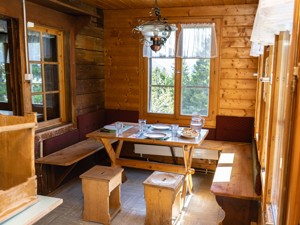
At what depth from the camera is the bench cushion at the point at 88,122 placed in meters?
4.07

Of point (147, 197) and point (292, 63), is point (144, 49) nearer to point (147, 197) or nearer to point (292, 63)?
point (147, 197)

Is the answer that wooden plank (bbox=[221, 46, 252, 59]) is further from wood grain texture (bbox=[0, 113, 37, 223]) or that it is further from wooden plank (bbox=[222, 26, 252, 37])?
wood grain texture (bbox=[0, 113, 37, 223])

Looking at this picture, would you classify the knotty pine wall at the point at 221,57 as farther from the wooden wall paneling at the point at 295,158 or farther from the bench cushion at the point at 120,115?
the wooden wall paneling at the point at 295,158

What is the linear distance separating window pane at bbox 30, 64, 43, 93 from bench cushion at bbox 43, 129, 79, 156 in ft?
2.01

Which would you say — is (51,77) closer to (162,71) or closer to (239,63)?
(162,71)

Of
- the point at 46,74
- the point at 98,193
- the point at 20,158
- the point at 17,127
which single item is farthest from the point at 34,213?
the point at 46,74

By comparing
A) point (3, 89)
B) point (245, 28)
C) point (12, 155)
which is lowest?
point (12, 155)

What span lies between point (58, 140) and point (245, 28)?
281 centimetres

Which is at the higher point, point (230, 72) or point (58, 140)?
point (230, 72)

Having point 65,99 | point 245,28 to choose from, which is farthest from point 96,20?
point 245,28

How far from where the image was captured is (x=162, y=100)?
4.40m

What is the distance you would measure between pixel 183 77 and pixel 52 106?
73.4 inches

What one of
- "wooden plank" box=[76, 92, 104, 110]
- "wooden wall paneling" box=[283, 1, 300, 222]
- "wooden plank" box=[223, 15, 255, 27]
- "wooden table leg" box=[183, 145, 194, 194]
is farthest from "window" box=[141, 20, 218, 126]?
"wooden wall paneling" box=[283, 1, 300, 222]

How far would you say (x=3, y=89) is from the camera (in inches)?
121
